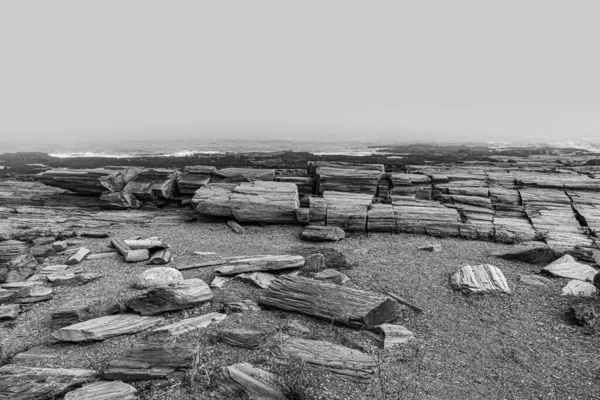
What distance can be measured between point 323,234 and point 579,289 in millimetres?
7849

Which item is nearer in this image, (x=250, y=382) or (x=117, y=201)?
(x=250, y=382)

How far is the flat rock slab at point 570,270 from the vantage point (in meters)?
9.60

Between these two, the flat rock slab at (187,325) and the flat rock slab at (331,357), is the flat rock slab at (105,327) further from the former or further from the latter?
the flat rock slab at (331,357)

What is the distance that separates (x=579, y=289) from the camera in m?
8.77

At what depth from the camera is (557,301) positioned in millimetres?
8406

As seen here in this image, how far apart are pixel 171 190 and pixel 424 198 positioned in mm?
13357

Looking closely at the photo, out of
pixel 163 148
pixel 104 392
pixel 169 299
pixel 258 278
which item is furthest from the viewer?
pixel 163 148

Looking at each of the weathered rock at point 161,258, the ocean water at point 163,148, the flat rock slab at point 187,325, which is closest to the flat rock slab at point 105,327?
the flat rock slab at point 187,325

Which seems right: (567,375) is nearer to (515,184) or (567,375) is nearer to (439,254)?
(439,254)

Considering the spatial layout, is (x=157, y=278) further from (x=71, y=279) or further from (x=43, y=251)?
(x=43, y=251)

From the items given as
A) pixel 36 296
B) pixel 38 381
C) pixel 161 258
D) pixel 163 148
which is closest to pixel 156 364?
pixel 38 381

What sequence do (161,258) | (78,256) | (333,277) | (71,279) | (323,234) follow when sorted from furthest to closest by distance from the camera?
(323,234) → (78,256) → (161,258) → (333,277) → (71,279)

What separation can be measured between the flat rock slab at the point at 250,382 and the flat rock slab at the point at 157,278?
3731 mm

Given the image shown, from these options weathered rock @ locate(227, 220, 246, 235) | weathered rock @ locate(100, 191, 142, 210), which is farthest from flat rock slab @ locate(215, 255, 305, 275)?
weathered rock @ locate(100, 191, 142, 210)
